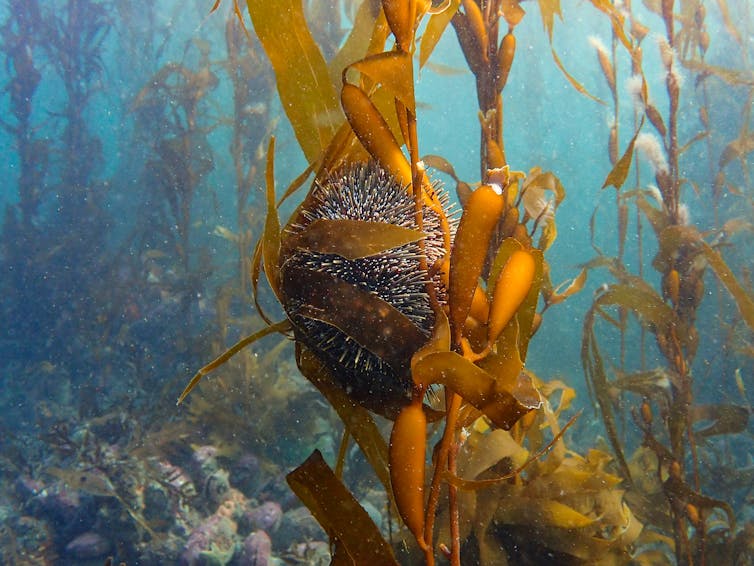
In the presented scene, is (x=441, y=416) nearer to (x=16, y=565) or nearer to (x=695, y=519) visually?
(x=695, y=519)

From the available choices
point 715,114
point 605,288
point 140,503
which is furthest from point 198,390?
point 715,114

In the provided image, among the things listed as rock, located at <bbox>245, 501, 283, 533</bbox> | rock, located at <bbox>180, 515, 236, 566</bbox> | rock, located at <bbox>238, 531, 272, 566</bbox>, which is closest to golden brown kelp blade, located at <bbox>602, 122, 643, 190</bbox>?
rock, located at <bbox>238, 531, 272, 566</bbox>

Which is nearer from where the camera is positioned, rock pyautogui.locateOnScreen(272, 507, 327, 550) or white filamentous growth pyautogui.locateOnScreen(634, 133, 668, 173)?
white filamentous growth pyautogui.locateOnScreen(634, 133, 668, 173)

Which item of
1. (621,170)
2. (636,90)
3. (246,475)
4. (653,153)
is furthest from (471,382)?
(246,475)

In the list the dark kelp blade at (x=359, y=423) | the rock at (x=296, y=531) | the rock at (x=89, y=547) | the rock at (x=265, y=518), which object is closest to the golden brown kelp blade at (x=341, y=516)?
the dark kelp blade at (x=359, y=423)

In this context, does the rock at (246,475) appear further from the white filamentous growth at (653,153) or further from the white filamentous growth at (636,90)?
the white filamentous growth at (636,90)

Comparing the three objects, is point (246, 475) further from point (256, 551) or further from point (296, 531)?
point (256, 551)

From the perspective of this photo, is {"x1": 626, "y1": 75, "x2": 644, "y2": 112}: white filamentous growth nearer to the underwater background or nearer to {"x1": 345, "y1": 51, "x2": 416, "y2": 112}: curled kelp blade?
the underwater background
